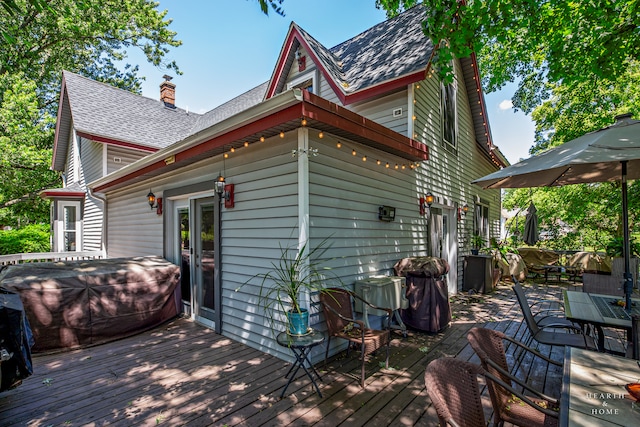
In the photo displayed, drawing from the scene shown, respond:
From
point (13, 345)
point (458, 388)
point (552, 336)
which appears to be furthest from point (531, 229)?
point (13, 345)

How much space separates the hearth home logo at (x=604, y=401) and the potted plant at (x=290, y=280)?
2.30m

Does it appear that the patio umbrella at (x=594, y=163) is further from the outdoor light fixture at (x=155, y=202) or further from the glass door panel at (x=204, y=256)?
the outdoor light fixture at (x=155, y=202)

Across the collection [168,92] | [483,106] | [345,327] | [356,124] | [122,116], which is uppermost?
[168,92]

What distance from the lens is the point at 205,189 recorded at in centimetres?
489

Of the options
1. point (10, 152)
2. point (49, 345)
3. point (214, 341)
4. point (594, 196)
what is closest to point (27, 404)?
point (49, 345)

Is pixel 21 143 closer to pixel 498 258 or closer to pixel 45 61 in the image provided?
pixel 45 61

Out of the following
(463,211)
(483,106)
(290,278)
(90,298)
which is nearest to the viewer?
(290,278)

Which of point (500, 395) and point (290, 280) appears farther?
point (290, 280)

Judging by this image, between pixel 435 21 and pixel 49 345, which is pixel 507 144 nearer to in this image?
pixel 435 21

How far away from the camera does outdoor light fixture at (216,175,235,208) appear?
14.5 ft

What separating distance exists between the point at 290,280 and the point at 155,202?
14.6 feet

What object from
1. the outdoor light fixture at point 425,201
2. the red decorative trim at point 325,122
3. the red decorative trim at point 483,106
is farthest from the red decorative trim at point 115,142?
the red decorative trim at point 483,106

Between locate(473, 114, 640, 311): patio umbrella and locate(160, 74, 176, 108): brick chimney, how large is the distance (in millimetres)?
13964

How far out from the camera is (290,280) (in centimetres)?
350
